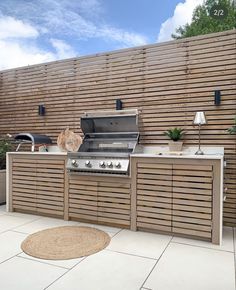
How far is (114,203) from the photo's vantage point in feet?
10.3

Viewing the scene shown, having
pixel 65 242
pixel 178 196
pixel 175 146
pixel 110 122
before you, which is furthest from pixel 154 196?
pixel 110 122

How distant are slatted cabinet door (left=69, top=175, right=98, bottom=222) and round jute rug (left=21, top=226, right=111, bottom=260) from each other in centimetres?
22

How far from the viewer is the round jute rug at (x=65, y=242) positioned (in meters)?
2.39

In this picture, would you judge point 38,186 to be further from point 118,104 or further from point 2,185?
point 118,104

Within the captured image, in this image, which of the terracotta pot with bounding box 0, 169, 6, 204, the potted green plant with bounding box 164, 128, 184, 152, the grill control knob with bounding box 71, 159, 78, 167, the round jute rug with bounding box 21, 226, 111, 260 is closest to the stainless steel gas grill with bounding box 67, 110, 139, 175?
the grill control knob with bounding box 71, 159, 78, 167

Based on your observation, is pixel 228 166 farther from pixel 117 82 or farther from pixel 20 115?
pixel 20 115

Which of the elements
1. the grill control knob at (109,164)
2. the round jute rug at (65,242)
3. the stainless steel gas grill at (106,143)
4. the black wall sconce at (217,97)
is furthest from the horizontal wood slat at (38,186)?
the black wall sconce at (217,97)

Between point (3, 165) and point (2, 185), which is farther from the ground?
point (3, 165)

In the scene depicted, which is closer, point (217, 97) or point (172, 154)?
point (172, 154)

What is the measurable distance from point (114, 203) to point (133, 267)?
3.52ft

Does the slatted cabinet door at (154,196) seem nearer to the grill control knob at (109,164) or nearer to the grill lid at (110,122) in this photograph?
the grill control knob at (109,164)

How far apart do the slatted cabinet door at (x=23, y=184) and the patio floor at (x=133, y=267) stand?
3.04 feet

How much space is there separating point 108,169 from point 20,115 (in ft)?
8.90

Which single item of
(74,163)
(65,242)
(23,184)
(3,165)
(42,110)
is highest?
(42,110)
